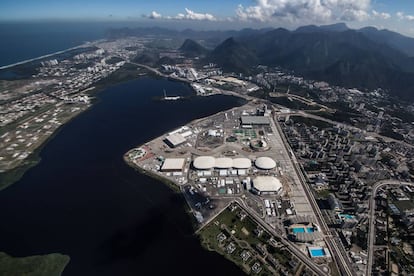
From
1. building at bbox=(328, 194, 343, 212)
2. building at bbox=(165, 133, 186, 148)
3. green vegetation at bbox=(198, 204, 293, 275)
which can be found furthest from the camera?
building at bbox=(165, 133, 186, 148)

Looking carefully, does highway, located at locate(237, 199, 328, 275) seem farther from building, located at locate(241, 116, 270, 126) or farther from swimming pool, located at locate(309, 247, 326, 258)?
building, located at locate(241, 116, 270, 126)

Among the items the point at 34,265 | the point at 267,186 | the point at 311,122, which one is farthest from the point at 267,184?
the point at 311,122

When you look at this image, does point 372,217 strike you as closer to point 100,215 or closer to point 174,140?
point 174,140

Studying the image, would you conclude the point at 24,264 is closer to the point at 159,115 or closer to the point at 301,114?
the point at 159,115

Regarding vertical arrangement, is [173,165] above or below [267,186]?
above

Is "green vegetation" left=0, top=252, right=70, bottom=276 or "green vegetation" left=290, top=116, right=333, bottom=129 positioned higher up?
"green vegetation" left=290, top=116, right=333, bottom=129

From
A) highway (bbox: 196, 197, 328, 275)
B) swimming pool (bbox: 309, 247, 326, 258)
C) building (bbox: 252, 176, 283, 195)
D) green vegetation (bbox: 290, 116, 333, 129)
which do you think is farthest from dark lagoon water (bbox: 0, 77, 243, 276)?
green vegetation (bbox: 290, 116, 333, 129)

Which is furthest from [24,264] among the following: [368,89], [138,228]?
[368,89]
